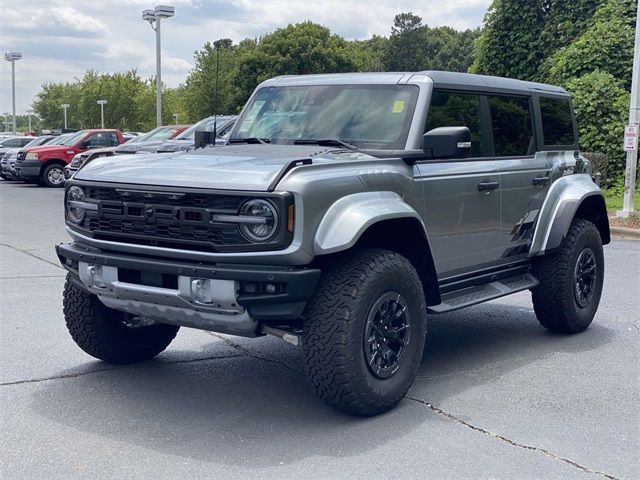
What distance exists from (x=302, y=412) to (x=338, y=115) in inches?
80.4

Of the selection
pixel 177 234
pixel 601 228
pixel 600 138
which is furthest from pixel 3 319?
pixel 600 138

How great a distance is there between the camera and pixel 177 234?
4.46 metres

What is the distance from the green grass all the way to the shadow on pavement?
1043cm

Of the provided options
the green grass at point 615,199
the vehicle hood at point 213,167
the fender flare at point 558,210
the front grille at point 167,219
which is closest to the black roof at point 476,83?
the fender flare at point 558,210

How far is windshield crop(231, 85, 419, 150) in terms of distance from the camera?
543 centimetres

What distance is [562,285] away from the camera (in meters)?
6.40

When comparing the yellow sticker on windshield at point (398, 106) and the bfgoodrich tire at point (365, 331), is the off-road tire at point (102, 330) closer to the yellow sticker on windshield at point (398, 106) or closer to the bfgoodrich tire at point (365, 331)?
the bfgoodrich tire at point (365, 331)

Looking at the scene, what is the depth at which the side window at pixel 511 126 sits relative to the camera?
6.20 metres

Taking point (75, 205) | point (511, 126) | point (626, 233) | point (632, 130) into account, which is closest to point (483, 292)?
point (511, 126)

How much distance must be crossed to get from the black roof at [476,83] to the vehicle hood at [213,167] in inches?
39.6

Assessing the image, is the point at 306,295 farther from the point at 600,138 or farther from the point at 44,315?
the point at 600,138

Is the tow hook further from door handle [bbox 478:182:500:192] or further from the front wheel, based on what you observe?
the front wheel

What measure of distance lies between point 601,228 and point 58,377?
14.8 feet

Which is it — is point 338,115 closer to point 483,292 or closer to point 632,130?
point 483,292
